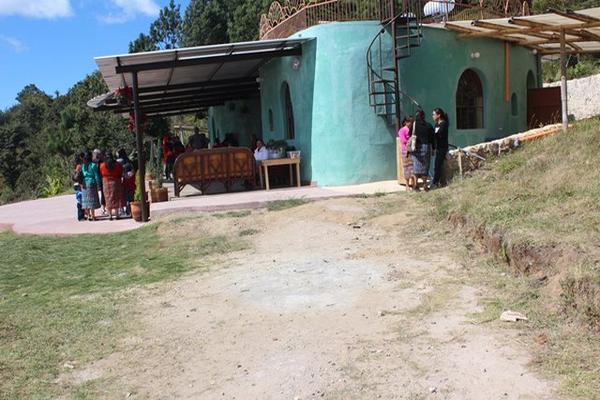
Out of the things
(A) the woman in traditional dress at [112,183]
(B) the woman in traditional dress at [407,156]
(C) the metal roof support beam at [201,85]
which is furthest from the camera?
(C) the metal roof support beam at [201,85]

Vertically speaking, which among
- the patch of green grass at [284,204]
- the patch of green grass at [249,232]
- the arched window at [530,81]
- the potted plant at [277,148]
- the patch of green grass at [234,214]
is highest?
the arched window at [530,81]

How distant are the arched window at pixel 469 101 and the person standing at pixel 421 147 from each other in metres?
4.27

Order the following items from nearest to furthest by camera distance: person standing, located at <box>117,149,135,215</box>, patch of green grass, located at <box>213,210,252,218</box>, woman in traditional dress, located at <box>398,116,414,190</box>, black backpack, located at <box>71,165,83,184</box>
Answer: patch of green grass, located at <box>213,210,252,218</box>
woman in traditional dress, located at <box>398,116,414,190</box>
black backpack, located at <box>71,165,83,184</box>
person standing, located at <box>117,149,135,215</box>

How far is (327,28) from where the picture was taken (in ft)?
44.4

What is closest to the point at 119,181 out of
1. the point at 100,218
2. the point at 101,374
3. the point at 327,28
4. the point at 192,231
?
the point at 100,218

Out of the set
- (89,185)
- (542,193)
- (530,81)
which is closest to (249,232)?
(542,193)

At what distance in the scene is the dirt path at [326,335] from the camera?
3.76m

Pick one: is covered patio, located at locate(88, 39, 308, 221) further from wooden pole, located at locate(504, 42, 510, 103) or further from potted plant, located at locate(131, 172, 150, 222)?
wooden pole, located at locate(504, 42, 510, 103)

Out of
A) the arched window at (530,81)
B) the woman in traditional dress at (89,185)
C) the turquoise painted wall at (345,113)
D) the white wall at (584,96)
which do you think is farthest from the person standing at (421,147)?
the white wall at (584,96)

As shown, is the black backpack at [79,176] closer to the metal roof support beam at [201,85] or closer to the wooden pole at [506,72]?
the metal roof support beam at [201,85]

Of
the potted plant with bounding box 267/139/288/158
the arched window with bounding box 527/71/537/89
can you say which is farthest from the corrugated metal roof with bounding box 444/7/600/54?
the potted plant with bounding box 267/139/288/158

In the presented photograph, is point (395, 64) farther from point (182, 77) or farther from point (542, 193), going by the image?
point (542, 193)

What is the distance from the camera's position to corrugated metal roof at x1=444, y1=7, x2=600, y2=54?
1099cm

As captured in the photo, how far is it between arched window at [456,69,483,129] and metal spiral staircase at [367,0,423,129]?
1.86 metres
